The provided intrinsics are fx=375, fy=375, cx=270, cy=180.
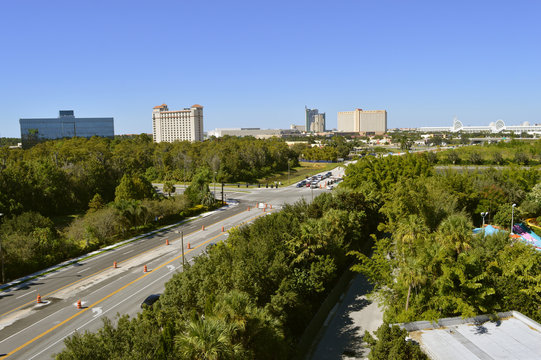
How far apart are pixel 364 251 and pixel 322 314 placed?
12.4 metres

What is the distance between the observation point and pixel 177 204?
4816cm

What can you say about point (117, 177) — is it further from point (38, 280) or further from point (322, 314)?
point (322, 314)

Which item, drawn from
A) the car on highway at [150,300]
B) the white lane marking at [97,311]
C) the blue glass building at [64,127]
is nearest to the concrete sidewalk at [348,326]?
the car on highway at [150,300]

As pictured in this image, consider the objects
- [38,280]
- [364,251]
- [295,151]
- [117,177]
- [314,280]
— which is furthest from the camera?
[295,151]

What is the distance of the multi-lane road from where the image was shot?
19859 mm

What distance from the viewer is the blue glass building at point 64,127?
499ft

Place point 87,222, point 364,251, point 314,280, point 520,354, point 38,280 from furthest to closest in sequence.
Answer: point 87,222, point 364,251, point 38,280, point 314,280, point 520,354

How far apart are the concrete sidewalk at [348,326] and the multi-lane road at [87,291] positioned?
37.9 ft

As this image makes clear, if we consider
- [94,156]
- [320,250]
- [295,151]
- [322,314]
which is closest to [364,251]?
[320,250]

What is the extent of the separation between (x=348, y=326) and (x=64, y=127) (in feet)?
542

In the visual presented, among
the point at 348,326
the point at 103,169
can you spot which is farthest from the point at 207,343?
the point at 103,169

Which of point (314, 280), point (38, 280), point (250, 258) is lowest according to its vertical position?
point (38, 280)

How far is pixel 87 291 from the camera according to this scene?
25.8m

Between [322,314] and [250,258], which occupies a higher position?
Answer: [250,258]
